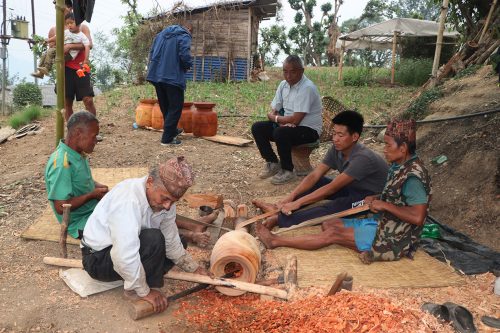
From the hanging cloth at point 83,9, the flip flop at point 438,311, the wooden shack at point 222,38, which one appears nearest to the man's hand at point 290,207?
the flip flop at point 438,311

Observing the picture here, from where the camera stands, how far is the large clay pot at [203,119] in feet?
23.6

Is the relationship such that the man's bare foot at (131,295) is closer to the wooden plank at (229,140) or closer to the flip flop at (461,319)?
the flip flop at (461,319)

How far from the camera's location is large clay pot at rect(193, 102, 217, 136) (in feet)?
23.6

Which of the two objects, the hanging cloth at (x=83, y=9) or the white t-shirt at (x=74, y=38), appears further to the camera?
the white t-shirt at (x=74, y=38)

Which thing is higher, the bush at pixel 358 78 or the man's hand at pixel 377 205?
the bush at pixel 358 78

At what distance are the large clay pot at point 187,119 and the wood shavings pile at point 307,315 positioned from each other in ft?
15.6

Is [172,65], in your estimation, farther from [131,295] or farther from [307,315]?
[307,315]

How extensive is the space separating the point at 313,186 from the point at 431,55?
15.1 metres

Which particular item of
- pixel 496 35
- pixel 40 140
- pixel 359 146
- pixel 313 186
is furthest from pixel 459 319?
pixel 496 35

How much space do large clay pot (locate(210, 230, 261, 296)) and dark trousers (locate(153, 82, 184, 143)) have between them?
146 inches

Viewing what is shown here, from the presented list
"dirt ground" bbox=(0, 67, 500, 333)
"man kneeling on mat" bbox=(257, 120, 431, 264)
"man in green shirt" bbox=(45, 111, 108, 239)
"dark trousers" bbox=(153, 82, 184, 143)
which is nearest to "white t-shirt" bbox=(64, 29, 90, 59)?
"dark trousers" bbox=(153, 82, 184, 143)

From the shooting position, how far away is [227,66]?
15.3m

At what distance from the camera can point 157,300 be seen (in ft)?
8.68

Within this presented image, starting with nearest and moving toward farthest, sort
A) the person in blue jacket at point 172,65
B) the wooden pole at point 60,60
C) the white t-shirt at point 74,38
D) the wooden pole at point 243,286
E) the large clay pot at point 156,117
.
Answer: the wooden pole at point 243,286, the wooden pole at point 60,60, the white t-shirt at point 74,38, the person in blue jacket at point 172,65, the large clay pot at point 156,117
